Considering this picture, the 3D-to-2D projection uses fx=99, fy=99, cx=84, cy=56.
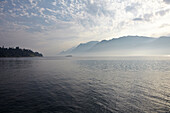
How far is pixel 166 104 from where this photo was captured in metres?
16.4

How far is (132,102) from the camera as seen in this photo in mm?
16984

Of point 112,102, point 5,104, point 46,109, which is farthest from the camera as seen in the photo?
point 112,102

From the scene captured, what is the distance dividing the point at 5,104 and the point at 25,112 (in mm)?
5037

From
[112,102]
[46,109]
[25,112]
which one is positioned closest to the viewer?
[25,112]

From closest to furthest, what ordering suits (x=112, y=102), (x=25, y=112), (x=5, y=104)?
(x=25, y=112)
(x=5, y=104)
(x=112, y=102)

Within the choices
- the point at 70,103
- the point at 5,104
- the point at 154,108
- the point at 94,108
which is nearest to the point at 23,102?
the point at 5,104

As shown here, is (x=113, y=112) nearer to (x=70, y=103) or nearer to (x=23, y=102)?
(x=70, y=103)

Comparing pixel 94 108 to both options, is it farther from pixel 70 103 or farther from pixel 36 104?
pixel 36 104

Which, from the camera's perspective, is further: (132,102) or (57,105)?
(132,102)

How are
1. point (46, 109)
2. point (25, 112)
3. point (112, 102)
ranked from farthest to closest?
point (112, 102) < point (46, 109) < point (25, 112)

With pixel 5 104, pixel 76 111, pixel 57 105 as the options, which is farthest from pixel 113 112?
pixel 5 104

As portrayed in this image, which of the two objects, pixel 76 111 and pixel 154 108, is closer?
pixel 76 111

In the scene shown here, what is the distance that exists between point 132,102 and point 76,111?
9881 millimetres

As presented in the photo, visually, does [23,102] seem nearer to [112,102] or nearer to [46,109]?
[46,109]
